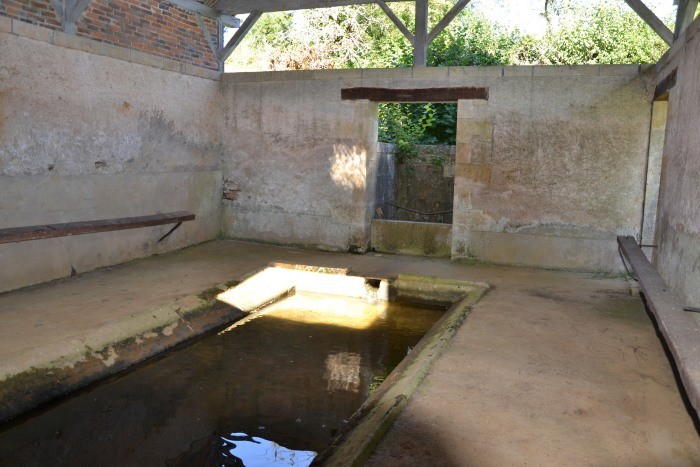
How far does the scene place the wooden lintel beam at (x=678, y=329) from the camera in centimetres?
268

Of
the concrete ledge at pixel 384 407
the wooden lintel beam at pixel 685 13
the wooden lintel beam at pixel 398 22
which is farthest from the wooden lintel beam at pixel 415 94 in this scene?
the concrete ledge at pixel 384 407

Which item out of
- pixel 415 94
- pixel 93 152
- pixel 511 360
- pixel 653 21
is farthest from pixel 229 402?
pixel 653 21

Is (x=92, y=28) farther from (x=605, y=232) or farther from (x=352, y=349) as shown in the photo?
(x=605, y=232)

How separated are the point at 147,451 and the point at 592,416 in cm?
237

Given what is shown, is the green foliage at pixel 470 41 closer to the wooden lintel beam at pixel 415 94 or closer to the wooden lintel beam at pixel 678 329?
the wooden lintel beam at pixel 415 94

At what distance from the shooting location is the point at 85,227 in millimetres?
5633

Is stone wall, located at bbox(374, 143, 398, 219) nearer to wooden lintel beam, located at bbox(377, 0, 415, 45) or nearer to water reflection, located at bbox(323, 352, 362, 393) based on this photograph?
wooden lintel beam, located at bbox(377, 0, 415, 45)

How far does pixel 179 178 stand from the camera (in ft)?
24.8

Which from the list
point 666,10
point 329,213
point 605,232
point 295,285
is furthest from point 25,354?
point 666,10

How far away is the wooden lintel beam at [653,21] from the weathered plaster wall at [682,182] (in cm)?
22

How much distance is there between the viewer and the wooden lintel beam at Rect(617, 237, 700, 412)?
2.68 m

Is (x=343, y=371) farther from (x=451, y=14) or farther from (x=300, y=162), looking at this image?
(x=451, y=14)

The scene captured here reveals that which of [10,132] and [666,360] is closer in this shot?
[666,360]

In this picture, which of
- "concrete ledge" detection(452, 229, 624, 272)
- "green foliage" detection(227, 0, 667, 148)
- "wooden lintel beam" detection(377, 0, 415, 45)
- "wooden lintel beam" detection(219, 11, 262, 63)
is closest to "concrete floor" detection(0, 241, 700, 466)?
"concrete ledge" detection(452, 229, 624, 272)
